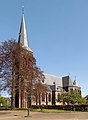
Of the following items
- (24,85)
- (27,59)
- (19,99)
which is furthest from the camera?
(19,99)

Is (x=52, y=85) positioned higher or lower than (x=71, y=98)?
higher

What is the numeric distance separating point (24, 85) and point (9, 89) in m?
3.65

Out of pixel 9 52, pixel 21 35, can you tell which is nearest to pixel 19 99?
pixel 21 35

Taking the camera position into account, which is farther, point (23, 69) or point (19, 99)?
point (19, 99)

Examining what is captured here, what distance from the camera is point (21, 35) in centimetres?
9312

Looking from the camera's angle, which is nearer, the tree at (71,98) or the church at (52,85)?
the church at (52,85)

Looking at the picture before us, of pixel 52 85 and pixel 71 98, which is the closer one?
pixel 71 98

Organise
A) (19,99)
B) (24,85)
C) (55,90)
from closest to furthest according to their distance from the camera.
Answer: (24,85)
(19,99)
(55,90)

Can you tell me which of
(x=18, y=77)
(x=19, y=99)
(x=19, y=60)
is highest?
(x=19, y=60)

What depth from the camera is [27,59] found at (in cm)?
6109

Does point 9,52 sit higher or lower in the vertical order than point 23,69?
higher

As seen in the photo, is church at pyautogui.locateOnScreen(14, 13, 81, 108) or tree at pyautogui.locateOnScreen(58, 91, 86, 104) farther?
tree at pyautogui.locateOnScreen(58, 91, 86, 104)

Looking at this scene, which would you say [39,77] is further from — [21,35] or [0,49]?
[21,35]

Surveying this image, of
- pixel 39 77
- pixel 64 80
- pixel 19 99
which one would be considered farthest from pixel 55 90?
pixel 39 77
